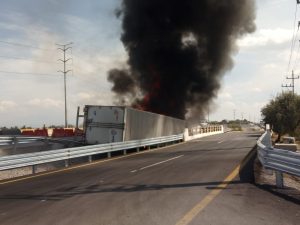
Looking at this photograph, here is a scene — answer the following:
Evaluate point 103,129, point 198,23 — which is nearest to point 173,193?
point 103,129

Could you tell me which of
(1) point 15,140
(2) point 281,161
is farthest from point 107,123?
(2) point 281,161

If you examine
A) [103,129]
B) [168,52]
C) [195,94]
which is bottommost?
[103,129]

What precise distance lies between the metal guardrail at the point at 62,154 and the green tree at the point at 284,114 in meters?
32.2

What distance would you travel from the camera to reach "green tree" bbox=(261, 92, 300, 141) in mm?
58469

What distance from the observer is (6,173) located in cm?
1792

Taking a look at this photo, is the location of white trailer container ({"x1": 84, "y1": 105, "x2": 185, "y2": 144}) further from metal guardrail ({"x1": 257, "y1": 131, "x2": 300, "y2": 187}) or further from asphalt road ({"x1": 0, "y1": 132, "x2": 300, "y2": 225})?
metal guardrail ({"x1": 257, "y1": 131, "x2": 300, "y2": 187})

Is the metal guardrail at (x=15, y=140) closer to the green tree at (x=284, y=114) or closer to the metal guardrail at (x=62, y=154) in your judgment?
the metal guardrail at (x=62, y=154)

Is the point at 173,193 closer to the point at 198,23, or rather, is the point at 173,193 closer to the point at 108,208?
the point at 108,208

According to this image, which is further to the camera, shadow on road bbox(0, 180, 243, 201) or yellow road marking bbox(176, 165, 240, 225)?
shadow on road bbox(0, 180, 243, 201)

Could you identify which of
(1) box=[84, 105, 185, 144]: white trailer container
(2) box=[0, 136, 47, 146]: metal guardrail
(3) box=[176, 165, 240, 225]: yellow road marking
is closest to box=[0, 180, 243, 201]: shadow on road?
(3) box=[176, 165, 240, 225]: yellow road marking

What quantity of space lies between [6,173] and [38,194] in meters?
7.74

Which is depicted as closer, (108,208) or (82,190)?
(108,208)

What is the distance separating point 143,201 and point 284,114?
174ft

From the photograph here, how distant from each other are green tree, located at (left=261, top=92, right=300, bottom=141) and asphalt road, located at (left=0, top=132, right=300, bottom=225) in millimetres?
46892
